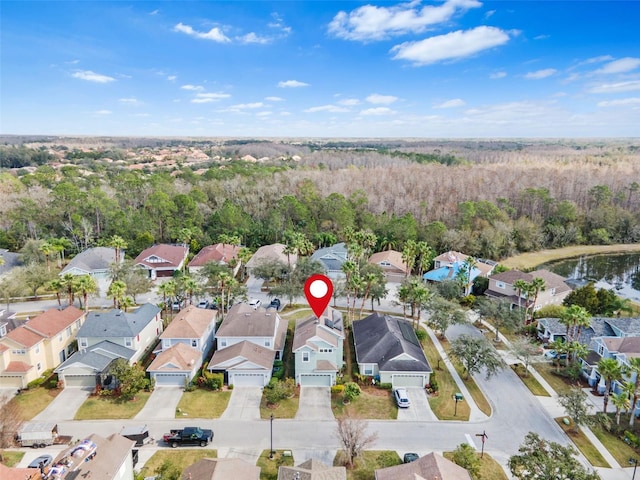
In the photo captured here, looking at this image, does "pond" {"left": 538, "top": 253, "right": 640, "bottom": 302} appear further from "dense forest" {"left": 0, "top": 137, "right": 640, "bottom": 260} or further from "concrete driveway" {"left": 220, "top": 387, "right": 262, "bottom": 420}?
"concrete driveway" {"left": 220, "top": 387, "right": 262, "bottom": 420}

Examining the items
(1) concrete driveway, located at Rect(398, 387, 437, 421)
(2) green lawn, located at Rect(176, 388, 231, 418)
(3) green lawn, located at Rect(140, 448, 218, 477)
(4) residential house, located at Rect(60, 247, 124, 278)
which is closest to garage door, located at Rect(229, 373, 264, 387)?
(2) green lawn, located at Rect(176, 388, 231, 418)

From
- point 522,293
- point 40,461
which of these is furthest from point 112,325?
point 522,293

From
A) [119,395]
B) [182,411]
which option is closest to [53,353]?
[119,395]

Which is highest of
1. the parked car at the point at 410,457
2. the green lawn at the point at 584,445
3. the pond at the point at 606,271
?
the parked car at the point at 410,457

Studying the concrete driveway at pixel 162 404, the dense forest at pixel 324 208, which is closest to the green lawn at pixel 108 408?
the concrete driveway at pixel 162 404

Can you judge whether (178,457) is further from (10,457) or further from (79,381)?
(79,381)

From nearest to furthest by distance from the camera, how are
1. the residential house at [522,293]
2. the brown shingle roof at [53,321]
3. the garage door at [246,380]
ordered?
the garage door at [246,380]
the brown shingle roof at [53,321]
the residential house at [522,293]

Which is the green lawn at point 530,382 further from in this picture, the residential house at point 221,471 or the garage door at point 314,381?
the residential house at point 221,471
